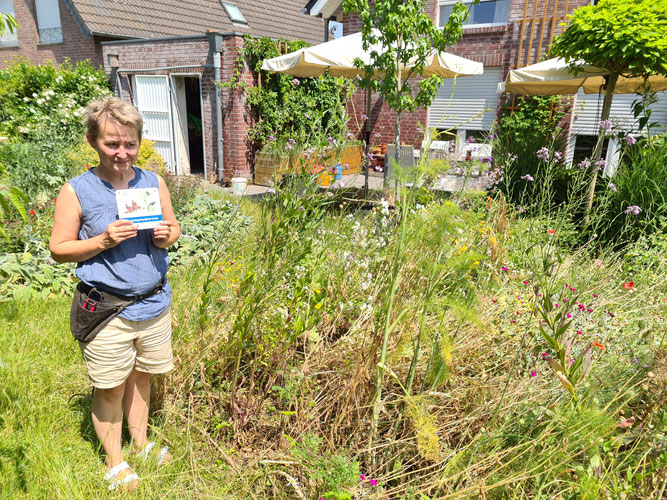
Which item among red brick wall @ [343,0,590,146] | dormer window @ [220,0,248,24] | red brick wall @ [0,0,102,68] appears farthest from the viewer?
dormer window @ [220,0,248,24]

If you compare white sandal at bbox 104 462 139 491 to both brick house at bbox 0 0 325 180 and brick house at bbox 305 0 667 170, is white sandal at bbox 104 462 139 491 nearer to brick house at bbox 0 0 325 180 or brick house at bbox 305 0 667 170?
brick house at bbox 0 0 325 180

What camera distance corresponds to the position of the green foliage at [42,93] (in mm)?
10172

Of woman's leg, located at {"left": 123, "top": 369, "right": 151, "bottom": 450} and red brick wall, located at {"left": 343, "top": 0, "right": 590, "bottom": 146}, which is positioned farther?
red brick wall, located at {"left": 343, "top": 0, "right": 590, "bottom": 146}

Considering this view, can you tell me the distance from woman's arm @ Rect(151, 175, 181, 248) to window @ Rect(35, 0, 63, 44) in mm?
14286

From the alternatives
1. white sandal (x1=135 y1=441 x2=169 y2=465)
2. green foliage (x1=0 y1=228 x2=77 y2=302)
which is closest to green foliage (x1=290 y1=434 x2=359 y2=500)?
white sandal (x1=135 y1=441 x2=169 y2=465)

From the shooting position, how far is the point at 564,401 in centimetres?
192

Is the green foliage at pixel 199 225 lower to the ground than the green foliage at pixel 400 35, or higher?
lower

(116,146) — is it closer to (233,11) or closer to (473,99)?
(473,99)

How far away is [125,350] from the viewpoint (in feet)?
6.31

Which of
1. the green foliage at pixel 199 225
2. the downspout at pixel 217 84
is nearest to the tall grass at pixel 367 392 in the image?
the green foliage at pixel 199 225

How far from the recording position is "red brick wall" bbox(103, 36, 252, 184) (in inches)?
374

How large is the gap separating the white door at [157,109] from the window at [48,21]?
4387 millimetres

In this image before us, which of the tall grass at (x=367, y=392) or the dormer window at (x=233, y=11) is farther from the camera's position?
the dormer window at (x=233, y=11)

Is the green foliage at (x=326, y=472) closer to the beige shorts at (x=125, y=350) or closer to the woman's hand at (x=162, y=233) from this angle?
the beige shorts at (x=125, y=350)
